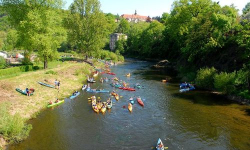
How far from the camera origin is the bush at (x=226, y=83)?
36125mm

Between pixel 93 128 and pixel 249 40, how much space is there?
92.8ft

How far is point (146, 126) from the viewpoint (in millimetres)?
26359

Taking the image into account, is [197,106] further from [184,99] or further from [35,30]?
[35,30]

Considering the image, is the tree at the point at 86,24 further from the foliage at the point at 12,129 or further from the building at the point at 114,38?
the building at the point at 114,38

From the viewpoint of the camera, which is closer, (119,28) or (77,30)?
(77,30)

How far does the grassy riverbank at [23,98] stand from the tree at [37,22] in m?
5.74

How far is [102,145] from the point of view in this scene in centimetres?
2178

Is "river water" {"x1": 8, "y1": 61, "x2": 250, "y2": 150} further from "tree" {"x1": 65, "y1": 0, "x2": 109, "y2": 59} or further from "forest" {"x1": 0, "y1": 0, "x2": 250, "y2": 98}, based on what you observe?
"tree" {"x1": 65, "y1": 0, "x2": 109, "y2": 59}

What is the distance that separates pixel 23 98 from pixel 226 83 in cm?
3279

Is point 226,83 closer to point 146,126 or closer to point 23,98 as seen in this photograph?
point 146,126

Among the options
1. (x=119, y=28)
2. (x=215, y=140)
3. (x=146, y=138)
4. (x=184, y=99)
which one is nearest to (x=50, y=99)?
(x=146, y=138)

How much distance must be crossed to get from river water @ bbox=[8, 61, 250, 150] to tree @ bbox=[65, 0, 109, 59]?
117 ft

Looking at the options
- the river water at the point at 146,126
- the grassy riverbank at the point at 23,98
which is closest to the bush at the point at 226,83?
the river water at the point at 146,126

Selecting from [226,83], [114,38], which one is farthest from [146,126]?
[114,38]
